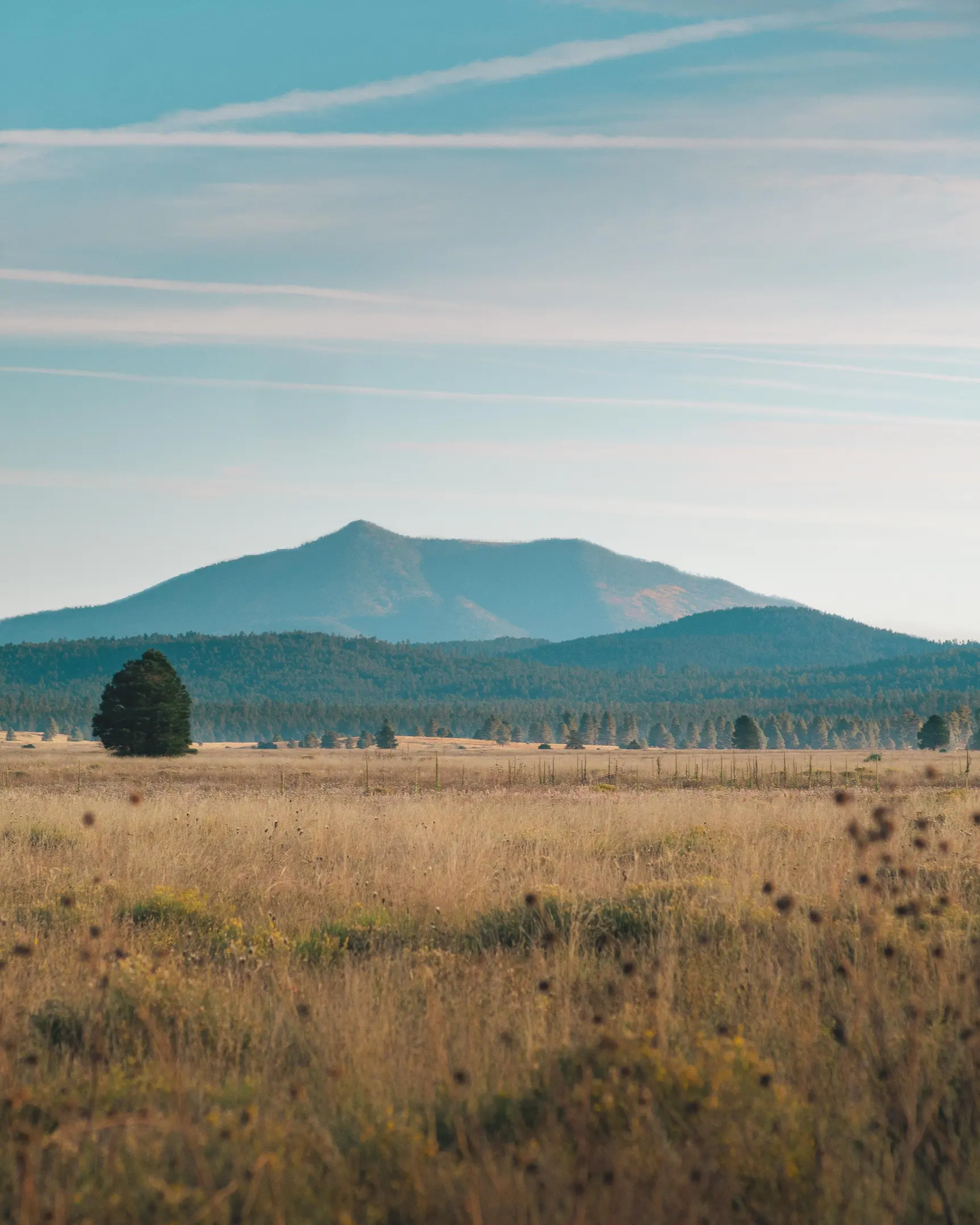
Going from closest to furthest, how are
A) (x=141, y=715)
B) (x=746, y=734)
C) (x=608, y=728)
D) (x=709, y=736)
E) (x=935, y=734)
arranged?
(x=141, y=715) → (x=935, y=734) → (x=746, y=734) → (x=608, y=728) → (x=709, y=736)

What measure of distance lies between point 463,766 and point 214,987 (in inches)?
1789

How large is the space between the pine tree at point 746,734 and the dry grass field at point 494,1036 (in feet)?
338

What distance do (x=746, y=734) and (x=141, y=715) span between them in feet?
252

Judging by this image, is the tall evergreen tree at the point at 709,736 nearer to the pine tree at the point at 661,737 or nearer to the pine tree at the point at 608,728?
the pine tree at the point at 661,737

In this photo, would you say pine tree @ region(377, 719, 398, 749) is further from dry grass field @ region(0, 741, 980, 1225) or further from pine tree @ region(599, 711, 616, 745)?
dry grass field @ region(0, 741, 980, 1225)

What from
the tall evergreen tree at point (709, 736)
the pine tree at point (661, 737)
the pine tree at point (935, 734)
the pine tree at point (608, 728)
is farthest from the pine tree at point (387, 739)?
the tall evergreen tree at point (709, 736)

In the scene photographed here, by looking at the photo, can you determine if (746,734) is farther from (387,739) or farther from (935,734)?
(387,739)

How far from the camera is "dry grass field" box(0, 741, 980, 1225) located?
3652mm

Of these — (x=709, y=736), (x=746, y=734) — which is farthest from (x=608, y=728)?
(x=746, y=734)

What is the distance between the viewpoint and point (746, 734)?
374ft

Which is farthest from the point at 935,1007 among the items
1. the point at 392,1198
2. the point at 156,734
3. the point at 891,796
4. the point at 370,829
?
the point at 156,734

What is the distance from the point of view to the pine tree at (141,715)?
172ft

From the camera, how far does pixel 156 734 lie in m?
52.6

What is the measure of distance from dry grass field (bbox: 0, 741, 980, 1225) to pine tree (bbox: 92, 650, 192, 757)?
4249cm
